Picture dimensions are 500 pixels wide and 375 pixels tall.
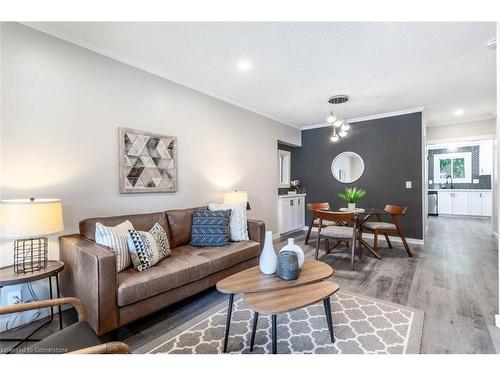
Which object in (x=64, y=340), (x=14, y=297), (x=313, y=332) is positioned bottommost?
(x=313, y=332)

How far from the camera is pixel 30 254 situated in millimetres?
2008

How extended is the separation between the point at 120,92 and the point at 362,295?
10.7 ft

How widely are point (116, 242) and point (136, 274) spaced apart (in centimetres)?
32

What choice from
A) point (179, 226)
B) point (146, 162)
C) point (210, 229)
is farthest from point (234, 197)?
point (146, 162)

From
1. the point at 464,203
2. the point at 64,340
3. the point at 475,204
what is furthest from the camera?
the point at 464,203

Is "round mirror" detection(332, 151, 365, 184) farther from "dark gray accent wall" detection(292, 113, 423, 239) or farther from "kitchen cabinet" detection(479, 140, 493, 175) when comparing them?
"kitchen cabinet" detection(479, 140, 493, 175)

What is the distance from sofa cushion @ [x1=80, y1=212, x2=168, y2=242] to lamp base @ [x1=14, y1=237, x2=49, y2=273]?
11.2 inches

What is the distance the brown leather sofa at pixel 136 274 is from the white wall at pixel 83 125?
30 cm

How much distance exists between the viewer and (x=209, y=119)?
362 cm

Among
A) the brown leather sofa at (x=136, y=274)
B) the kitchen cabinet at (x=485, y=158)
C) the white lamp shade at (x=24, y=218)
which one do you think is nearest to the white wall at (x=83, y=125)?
the brown leather sofa at (x=136, y=274)

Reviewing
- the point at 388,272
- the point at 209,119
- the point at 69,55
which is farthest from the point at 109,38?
the point at 388,272

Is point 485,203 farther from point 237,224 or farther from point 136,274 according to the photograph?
point 136,274

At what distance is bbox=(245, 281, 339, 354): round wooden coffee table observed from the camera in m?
1.38

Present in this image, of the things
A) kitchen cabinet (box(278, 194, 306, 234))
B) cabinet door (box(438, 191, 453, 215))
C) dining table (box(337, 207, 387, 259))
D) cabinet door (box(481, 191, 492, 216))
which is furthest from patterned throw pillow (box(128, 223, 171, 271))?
cabinet door (box(481, 191, 492, 216))
